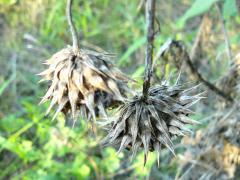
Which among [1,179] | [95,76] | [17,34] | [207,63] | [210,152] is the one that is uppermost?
[17,34]

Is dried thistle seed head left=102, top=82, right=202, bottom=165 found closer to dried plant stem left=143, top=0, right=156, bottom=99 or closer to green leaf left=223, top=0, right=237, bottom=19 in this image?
dried plant stem left=143, top=0, right=156, bottom=99

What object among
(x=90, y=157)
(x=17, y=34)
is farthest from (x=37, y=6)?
(x=90, y=157)

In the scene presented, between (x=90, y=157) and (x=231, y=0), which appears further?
(x=90, y=157)

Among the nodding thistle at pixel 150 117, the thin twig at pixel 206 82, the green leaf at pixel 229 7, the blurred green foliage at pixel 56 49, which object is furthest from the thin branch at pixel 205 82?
the nodding thistle at pixel 150 117

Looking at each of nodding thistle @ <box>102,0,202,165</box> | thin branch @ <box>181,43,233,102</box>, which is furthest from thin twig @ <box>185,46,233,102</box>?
nodding thistle @ <box>102,0,202,165</box>

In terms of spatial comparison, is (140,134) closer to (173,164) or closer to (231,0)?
(231,0)

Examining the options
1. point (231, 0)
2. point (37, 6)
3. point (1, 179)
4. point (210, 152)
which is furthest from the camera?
point (37, 6)
